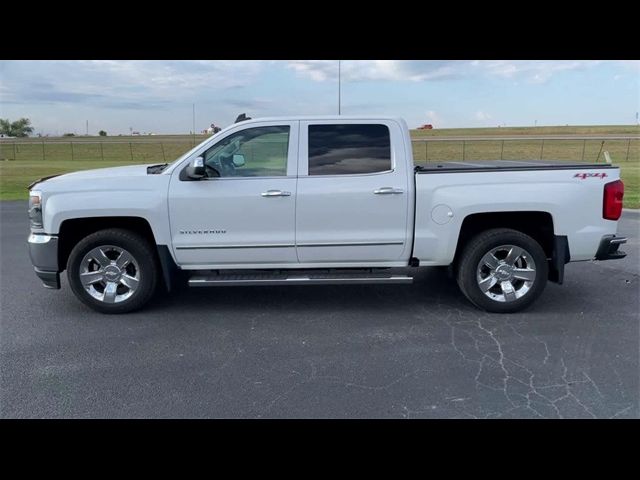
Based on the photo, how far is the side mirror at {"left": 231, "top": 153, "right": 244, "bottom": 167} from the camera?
4.71 m

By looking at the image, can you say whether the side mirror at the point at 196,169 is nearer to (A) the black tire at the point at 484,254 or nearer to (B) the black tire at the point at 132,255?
(B) the black tire at the point at 132,255

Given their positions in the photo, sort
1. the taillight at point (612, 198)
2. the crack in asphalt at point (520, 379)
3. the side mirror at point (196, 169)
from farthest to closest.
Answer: the taillight at point (612, 198) → the side mirror at point (196, 169) → the crack in asphalt at point (520, 379)

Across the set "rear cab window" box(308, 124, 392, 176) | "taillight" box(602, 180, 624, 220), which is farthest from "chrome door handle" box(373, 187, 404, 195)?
"taillight" box(602, 180, 624, 220)

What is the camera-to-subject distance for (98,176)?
4758 millimetres

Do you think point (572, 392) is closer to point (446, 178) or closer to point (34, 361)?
point (446, 178)

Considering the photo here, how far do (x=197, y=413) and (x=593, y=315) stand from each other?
4.00 metres

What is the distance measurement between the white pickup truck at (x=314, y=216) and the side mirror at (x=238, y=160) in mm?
14

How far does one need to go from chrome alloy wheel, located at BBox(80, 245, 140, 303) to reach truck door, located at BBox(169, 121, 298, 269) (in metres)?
0.52

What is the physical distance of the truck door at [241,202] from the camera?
15.0 feet

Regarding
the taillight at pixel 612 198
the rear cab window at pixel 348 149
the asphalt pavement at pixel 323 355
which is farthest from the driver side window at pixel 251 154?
the taillight at pixel 612 198

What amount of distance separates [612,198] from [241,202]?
3670 millimetres

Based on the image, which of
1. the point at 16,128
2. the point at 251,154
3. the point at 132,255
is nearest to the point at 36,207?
the point at 132,255
